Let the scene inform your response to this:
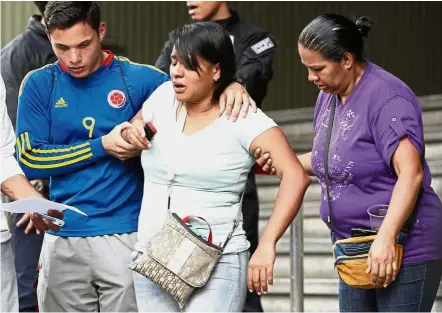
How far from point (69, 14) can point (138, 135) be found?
0.74m

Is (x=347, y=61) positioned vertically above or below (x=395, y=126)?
above

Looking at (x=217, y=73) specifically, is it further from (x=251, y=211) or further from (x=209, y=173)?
(x=251, y=211)

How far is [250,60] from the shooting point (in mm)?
6129

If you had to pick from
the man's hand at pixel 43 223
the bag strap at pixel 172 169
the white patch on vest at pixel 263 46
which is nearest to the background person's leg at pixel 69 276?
the man's hand at pixel 43 223

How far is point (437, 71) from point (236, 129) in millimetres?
7854

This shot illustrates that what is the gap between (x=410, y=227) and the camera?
4.44 meters

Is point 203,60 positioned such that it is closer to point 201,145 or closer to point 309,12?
point 201,145

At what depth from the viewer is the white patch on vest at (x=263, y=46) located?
6.18 m

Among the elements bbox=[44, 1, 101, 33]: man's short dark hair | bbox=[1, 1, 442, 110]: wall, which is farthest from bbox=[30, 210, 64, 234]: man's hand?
bbox=[1, 1, 442, 110]: wall

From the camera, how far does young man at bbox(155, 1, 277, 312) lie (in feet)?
20.1

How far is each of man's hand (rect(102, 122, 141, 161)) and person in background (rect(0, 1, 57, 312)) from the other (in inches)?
52.7

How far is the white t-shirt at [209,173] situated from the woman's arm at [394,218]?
1.68 ft

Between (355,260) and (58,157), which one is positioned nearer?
(355,260)

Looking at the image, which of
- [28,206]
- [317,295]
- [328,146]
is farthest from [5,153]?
[317,295]
